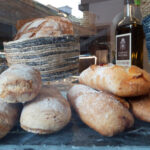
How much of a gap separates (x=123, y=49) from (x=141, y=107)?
9.9 inches

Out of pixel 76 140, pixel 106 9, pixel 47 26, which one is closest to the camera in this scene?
pixel 76 140

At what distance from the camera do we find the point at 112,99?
0.45 metres

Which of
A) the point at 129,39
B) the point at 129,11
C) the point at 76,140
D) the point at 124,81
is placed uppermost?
the point at 129,11

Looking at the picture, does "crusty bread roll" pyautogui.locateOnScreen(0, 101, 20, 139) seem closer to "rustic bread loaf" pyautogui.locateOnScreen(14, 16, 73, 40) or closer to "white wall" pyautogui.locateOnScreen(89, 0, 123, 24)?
"rustic bread loaf" pyautogui.locateOnScreen(14, 16, 73, 40)

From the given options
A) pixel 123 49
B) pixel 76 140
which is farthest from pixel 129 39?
pixel 76 140

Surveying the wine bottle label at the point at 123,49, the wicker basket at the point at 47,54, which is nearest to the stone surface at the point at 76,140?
the wicker basket at the point at 47,54

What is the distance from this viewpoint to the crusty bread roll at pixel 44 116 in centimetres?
39

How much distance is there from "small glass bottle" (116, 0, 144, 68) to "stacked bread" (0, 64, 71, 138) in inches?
13.6

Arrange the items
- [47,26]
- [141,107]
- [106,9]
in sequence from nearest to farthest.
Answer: [141,107]
[47,26]
[106,9]

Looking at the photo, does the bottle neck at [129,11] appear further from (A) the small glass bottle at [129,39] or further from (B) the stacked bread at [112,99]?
(B) the stacked bread at [112,99]

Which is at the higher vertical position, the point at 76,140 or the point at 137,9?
the point at 137,9

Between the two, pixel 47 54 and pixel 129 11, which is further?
pixel 129 11

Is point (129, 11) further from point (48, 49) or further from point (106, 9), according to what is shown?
point (48, 49)

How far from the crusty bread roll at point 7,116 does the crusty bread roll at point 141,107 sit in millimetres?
313
